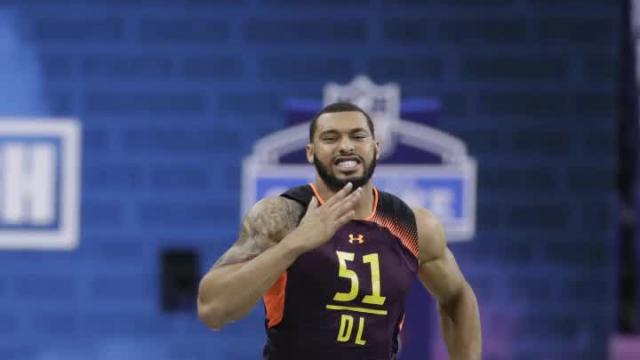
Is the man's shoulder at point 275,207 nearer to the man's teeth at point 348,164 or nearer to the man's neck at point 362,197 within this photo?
the man's neck at point 362,197

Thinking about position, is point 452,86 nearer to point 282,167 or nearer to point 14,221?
point 282,167

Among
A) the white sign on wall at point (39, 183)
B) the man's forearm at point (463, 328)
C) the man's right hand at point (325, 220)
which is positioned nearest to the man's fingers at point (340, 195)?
the man's right hand at point (325, 220)

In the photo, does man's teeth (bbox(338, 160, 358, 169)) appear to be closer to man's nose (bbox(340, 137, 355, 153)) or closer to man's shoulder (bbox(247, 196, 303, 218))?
man's nose (bbox(340, 137, 355, 153))

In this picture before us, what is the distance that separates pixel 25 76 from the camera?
5.01 meters

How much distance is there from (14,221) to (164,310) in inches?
31.4

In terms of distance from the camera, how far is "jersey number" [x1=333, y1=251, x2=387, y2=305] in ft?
9.94

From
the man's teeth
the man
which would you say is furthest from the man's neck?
the man's teeth

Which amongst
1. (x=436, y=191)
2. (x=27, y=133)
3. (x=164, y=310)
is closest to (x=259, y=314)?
(x=164, y=310)

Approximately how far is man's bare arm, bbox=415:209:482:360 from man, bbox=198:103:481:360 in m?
0.09

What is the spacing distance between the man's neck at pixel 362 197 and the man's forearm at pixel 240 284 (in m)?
0.32

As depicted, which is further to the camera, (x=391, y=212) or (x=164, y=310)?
(x=164, y=310)

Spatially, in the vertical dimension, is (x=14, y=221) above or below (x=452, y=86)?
below

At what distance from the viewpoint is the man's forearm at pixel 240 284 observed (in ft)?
9.12

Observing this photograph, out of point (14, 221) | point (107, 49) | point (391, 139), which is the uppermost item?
point (107, 49)
